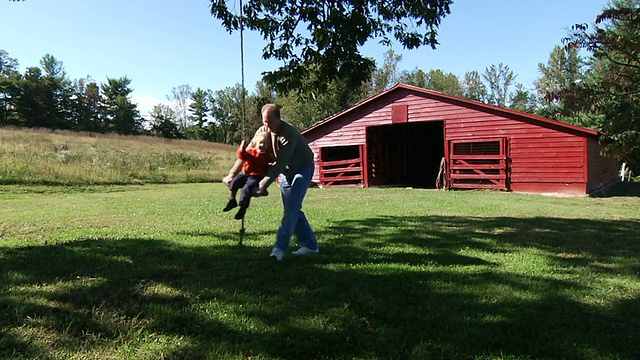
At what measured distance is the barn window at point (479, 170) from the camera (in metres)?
17.8

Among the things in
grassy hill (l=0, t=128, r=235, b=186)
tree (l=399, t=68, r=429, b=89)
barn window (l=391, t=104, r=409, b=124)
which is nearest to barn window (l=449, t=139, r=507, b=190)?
barn window (l=391, t=104, r=409, b=124)

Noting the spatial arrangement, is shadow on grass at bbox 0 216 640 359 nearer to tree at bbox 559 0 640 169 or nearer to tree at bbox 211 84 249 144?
tree at bbox 559 0 640 169

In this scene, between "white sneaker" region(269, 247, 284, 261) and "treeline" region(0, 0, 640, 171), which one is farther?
"treeline" region(0, 0, 640, 171)

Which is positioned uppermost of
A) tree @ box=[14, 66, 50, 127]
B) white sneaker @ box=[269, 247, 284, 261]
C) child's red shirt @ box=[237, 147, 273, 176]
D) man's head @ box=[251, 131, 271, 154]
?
tree @ box=[14, 66, 50, 127]

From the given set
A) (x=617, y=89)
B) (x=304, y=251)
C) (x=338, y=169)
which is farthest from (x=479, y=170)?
(x=304, y=251)

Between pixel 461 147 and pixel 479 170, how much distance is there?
12.0ft

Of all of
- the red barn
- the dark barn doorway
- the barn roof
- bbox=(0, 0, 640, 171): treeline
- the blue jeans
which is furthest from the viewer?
bbox=(0, 0, 640, 171): treeline

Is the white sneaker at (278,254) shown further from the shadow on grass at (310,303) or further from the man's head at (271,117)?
the man's head at (271,117)

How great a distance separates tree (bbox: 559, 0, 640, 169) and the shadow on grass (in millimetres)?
1520

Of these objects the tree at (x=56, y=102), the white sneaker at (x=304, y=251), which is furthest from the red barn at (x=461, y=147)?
the tree at (x=56, y=102)

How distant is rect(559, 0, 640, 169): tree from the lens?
5473 mm

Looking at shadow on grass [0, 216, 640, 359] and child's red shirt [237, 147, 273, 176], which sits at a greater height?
child's red shirt [237, 147, 273, 176]

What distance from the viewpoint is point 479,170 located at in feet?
61.5

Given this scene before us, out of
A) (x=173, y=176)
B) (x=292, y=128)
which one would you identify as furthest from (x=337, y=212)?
(x=173, y=176)
